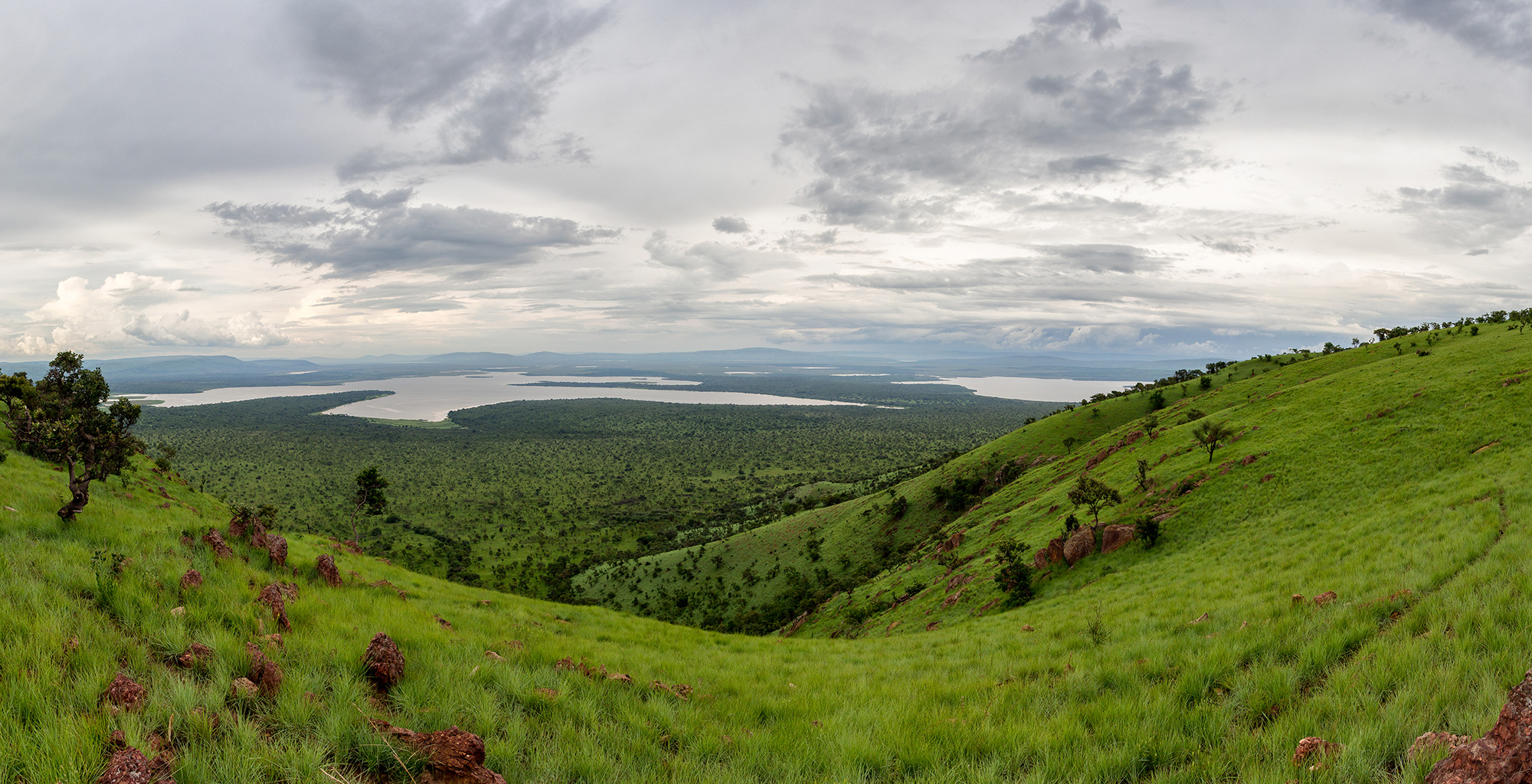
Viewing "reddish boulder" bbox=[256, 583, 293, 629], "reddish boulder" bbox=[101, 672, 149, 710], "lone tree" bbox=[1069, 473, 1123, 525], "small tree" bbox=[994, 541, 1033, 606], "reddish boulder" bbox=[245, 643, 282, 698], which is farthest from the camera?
"lone tree" bbox=[1069, 473, 1123, 525]

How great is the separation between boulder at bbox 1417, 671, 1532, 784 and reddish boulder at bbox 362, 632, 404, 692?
8.66 m

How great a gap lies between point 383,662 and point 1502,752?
899 cm

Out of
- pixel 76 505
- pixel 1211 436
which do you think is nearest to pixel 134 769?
pixel 76 505

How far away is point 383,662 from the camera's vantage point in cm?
579

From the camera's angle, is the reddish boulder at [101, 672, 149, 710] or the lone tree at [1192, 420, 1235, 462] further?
the lone tree at [1192, 420, 1235, 462]

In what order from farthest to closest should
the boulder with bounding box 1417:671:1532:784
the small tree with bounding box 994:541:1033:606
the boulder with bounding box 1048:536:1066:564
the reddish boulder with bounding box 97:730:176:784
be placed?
1. the boulder with bounding box 1048:536:1066:564
2. the small tree with bounding box 994:541:1033:606
3. the reddish boulder with bounding box 97:730:176:784
4. the boulder with bounding box 1417:671:1532:784

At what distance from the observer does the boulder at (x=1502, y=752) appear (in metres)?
3.04

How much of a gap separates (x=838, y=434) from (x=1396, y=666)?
19086 centimetres

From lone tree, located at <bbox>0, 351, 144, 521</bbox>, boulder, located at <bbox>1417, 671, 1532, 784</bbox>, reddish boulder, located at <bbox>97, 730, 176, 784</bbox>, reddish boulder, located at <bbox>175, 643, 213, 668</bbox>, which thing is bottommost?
reddish boulder, located at <bbox>175, 643, 213, 668</bbox>

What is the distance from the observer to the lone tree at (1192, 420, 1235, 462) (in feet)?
95.3

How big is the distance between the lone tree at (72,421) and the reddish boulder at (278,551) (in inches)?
109

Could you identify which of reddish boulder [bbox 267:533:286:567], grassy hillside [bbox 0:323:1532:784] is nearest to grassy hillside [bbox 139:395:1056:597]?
reddish boulder [bbox 267:533:286:567]

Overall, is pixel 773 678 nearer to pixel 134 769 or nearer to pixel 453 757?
pixel 453 757

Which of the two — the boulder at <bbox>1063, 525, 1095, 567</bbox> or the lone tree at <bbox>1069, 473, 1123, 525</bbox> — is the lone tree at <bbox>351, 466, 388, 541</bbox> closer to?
the boulder at <bbox>1063, 525, 1095, 567</bbox>
